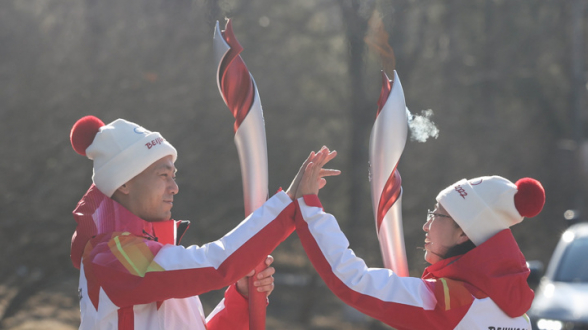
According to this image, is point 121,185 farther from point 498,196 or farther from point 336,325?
point 336,325

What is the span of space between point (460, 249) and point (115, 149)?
1.31 meters

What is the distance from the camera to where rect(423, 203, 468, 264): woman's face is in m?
2.44

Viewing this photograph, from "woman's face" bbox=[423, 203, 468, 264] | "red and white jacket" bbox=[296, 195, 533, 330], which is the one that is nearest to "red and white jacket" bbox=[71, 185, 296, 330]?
"red and white jacket" bbox=[296, 195, 533, 330]

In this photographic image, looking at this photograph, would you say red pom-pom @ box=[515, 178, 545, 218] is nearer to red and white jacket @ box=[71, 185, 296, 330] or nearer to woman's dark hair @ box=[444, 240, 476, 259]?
woman's dark hair @ box=[444, 240, 476, 259]

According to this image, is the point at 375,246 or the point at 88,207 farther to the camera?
the point at 375,246

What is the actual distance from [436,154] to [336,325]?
2.85 m

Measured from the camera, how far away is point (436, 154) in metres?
9.56

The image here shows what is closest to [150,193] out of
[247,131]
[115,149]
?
[115,149]

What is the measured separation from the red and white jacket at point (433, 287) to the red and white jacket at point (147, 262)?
0.14 meters

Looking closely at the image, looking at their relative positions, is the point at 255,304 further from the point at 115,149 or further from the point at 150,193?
the point at 115,149

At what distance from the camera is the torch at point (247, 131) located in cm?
251

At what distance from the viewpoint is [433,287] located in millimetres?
2301

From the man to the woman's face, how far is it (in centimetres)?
55

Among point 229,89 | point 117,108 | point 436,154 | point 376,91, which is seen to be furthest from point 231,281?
point 436,154
